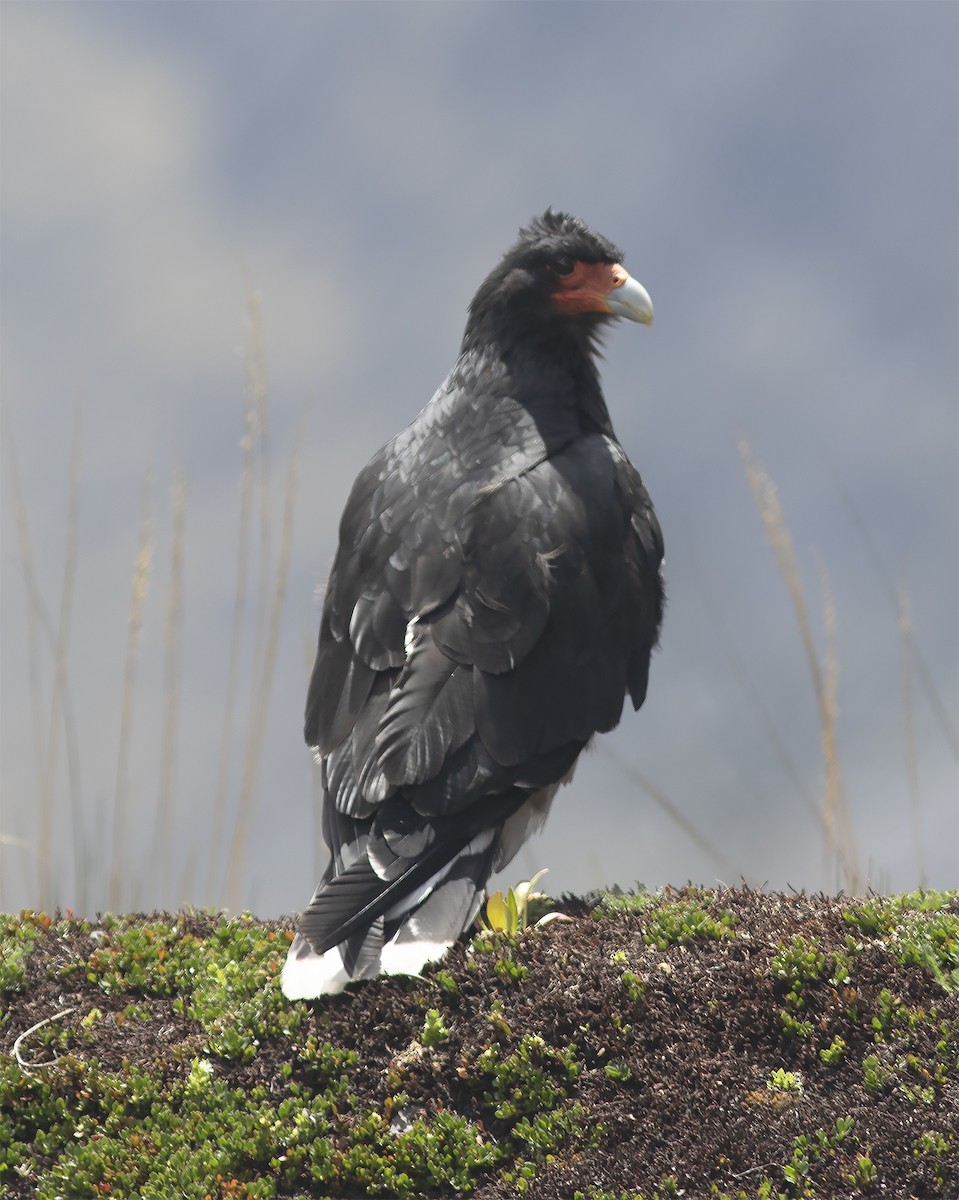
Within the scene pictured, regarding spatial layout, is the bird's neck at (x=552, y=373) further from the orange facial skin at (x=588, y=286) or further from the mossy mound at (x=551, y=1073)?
the mossy mound at (x=551, y=1073)

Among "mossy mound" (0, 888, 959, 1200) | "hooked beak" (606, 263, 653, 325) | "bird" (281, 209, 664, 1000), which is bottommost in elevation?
"mossy mound" (0, 888, 959, 1200)

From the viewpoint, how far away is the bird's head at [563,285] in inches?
224

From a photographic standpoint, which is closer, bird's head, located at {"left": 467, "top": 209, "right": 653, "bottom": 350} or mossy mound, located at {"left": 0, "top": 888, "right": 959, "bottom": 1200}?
mossy mound, located at {"left": 0, "top": 888, "right": 959, "bottom": 1200}

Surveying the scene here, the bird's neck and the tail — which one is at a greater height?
the bird's neck

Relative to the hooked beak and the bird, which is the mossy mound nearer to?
the bird

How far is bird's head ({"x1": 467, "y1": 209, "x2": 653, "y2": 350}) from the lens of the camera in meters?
5.70

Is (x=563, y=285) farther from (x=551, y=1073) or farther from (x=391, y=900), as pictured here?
(x=551, y=1073)

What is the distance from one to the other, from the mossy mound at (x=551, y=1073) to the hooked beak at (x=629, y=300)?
2605mm

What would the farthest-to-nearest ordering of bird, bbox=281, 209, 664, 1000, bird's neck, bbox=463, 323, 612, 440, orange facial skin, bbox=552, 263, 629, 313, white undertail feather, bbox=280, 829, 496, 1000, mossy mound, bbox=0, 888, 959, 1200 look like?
orange facial skin, bbox=552, 263, 629, 313 < bird's neck, bbox=463, 323, 612, 440 < bird, bbox=281, 209, 664, 1000 < white undertail feather, bbox=280, 829, 496, 1000 < mossy mound, bbox=0, 888, 959, 1200

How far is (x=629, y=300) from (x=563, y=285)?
318mm

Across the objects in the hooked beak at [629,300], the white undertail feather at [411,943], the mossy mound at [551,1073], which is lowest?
the mossy mound at [551,1073]

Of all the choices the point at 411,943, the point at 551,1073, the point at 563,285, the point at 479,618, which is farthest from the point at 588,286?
the point at 551,1073

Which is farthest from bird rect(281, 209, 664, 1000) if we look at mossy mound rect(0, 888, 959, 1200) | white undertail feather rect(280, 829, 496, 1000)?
mossy mound rect(0, 888, 959, 1200)


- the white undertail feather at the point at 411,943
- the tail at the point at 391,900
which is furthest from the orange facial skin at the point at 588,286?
the white undertail feather at the point at 411,943
